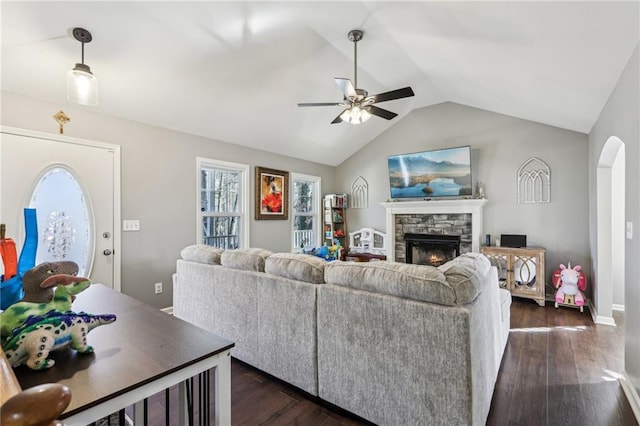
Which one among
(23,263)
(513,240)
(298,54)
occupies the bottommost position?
(513,240)

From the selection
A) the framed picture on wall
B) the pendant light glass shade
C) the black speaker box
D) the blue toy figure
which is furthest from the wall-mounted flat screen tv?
the blue toy figure

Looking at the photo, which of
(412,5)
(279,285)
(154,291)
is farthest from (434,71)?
(154,291)

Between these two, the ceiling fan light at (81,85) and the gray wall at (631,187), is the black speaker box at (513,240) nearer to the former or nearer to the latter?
the gray wall at (631,187)

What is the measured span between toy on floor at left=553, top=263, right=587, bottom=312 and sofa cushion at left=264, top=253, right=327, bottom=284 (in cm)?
362

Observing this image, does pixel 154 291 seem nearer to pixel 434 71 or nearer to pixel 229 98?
pixel 229 98

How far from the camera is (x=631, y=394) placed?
199 cm

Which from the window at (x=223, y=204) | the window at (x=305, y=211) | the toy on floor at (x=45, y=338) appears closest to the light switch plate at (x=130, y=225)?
the window at (x=223, y=204)

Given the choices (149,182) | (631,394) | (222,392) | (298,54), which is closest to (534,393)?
(631,394)

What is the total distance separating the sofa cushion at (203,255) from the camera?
2615mm

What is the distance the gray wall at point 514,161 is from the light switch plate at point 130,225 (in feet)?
13.6

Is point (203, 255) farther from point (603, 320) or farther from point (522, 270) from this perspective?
point (603, 320)

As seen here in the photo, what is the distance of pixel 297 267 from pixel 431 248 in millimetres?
4027

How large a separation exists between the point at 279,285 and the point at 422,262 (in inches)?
160

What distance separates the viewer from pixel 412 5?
2441 millimetres
